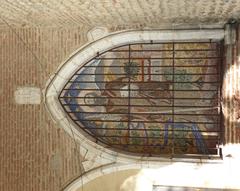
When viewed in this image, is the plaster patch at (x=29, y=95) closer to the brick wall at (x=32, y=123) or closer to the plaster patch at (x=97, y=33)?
the brick wall at (x=32, y=123)

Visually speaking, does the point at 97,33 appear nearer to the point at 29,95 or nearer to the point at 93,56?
the point at 93,56

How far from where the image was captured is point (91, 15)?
5.08m

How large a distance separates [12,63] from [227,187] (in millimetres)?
3142

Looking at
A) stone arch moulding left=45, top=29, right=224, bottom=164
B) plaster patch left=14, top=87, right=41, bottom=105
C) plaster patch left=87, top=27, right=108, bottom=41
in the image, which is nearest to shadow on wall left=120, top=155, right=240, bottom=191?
stone arch moulding left=45, top=29, right=224, bottom=164

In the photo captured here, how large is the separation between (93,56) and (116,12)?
39.6 inches

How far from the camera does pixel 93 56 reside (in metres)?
5.80

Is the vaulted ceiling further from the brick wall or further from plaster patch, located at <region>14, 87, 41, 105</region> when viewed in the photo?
plaster patch, located at <region>14, 87, 41, 105</region>

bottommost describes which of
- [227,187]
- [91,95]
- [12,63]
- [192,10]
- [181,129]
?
[227,187]

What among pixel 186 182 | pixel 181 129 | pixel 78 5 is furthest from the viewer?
pixel 181 129

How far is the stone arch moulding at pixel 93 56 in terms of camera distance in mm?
5512

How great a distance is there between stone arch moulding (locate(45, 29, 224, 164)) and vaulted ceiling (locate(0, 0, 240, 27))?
125mm

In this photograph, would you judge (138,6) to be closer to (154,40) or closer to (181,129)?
(154,40)

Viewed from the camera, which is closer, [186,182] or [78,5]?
[78,5]

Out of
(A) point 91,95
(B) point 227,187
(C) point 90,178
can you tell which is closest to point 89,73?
(A) point 91,95
